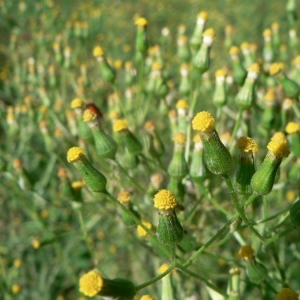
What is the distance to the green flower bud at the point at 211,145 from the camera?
121 cm

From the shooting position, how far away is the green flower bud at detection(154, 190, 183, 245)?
1216mm

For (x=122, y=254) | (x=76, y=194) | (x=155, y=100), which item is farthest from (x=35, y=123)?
(x=122, y=254)

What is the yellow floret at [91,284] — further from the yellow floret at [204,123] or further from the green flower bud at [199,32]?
the green flower bud at [199,32]

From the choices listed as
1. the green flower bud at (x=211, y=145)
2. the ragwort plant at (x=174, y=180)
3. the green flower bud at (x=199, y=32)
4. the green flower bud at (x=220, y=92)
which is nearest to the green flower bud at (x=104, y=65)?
the ragwort plant at (x=174, y=180)

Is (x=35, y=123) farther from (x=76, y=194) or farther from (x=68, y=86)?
(x=68, y=86)

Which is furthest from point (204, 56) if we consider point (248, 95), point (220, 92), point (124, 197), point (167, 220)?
point (167, 220)

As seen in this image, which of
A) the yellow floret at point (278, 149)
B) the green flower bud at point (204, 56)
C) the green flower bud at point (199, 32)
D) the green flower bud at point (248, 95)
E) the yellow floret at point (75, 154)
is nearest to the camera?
the yellow floret at point (278, 149)

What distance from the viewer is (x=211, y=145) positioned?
123 centimetres

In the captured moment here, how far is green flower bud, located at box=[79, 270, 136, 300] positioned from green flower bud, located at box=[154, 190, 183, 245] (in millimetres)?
173

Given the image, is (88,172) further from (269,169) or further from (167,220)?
(269,169)

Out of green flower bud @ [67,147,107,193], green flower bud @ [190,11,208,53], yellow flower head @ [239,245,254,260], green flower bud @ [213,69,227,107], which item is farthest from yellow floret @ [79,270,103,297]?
green flower bud @ [190,11,208,53]

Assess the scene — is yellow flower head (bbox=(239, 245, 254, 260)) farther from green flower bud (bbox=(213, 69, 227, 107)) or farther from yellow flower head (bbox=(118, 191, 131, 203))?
green flower bud (bbox=(213, 69, 227, 107))

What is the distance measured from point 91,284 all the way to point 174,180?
2.17 ft

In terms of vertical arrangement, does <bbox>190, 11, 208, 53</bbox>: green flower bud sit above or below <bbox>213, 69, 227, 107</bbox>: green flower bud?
above
